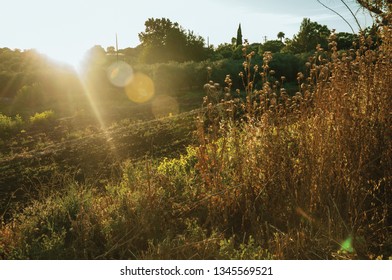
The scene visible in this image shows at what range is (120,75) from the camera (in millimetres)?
22703

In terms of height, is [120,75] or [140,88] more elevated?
[120,75]

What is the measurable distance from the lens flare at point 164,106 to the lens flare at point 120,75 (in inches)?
156

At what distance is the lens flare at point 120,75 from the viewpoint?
21.5 m

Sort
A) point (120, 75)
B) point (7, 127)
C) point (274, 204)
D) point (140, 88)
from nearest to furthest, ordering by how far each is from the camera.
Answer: point (274, 204) < point (7, 127) < point (140, 88) < point (120, 75)

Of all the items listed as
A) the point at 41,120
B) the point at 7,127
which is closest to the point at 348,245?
the point at 7,127

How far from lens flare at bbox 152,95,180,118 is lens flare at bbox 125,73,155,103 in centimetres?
90

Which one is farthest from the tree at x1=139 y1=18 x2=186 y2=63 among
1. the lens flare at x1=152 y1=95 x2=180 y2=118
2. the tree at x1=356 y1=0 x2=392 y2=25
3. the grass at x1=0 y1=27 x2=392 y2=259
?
the grass at x1=0 y1=27 x2=392 y2=259

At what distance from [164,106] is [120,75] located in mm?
8109

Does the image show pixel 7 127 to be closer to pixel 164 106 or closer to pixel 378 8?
pixel 164 106

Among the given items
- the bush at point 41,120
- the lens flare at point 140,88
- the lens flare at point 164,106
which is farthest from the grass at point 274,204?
the lens flare at point 140,88

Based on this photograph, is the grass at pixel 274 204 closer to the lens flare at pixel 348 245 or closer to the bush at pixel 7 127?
the lens flare at pixel 348 245

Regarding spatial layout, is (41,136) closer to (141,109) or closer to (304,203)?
(141,109)

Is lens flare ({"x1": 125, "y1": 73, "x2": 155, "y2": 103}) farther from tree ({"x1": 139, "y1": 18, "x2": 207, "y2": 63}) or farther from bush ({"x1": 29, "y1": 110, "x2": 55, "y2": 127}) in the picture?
tree ({"x1": 139, "y1": 18, "x2": 207, "y2": 63})
